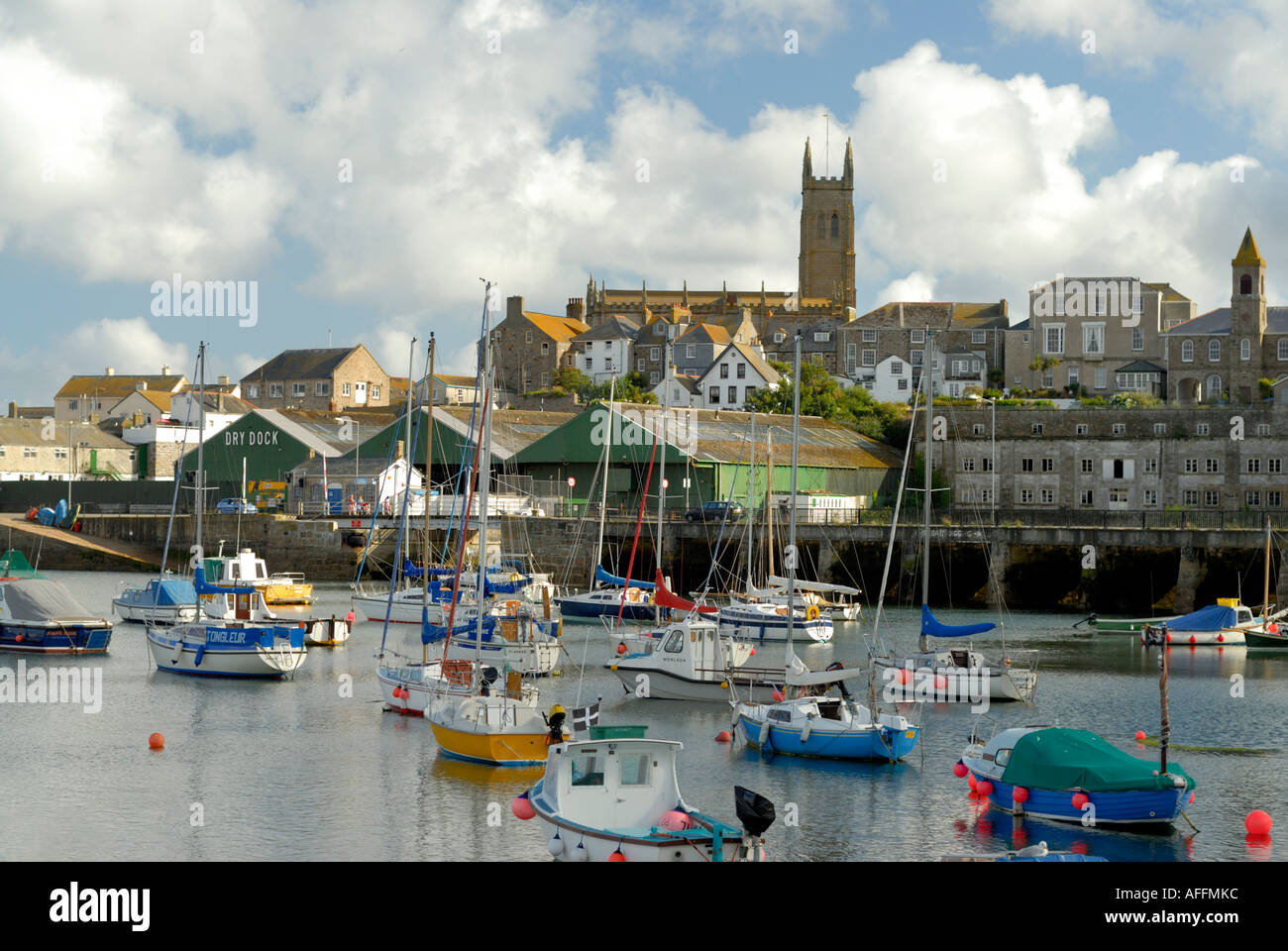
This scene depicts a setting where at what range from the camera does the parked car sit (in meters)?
Result: 69.0

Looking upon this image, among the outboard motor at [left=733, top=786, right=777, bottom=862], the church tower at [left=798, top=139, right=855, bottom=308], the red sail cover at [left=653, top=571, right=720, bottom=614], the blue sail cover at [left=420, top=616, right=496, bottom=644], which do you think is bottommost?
the outboard motor at [left=733, top=786, right=777, bottom=862]

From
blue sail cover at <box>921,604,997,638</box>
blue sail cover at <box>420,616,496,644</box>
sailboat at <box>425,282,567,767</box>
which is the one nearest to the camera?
sailboat at <box>425,282,567,767</box>

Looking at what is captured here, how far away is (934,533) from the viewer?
6341 centimetres

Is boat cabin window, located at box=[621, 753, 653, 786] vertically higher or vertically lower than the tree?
lower

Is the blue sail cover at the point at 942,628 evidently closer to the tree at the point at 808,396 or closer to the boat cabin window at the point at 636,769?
the boat cabin window at the point at 636,769

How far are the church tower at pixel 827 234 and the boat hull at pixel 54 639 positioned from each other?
13471 centimetres

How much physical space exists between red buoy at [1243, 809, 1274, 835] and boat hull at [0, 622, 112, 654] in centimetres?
3295

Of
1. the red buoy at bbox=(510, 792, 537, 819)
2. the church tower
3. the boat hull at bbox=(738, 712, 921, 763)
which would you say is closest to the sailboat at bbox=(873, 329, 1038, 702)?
the boat hull at bbox=(738, 712, 921, 763)

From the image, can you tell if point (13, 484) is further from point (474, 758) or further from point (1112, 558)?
point (474, 758)

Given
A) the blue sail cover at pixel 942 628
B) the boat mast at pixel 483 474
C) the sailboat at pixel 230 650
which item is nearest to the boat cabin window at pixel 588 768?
the boat mast at pixel 483 474

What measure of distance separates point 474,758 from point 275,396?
363ft

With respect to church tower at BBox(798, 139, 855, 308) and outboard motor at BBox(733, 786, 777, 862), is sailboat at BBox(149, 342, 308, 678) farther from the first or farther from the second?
church tower at BBox(798, 139, 855, 308)
